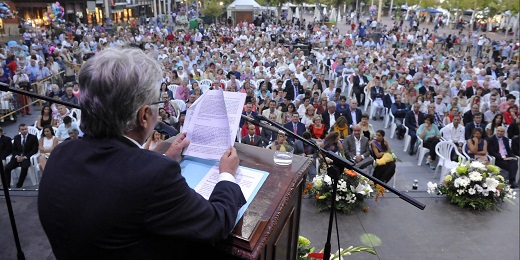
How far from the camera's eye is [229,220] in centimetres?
119

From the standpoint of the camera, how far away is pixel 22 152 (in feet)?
19.3

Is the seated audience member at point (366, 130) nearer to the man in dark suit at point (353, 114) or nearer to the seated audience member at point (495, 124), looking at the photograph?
the man in dark suit at point (353, 114)

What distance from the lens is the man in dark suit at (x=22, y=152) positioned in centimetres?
568

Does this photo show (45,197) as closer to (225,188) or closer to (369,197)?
(225,188)

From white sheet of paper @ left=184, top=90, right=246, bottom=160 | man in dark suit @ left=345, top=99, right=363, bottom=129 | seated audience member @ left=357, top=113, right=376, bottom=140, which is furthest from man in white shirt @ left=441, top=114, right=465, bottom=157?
white sheet of paper @ left=184, top=90, right=246, bottom=160

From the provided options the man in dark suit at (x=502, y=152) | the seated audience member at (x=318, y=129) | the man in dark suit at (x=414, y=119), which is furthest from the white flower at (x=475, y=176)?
the man in dark suit at (x=414, y=119)

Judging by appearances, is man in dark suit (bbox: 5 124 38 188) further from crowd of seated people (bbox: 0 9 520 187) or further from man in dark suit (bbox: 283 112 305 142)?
man in dark suit (bbox: 283 112 305 142)

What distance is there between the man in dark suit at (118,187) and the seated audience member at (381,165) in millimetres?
4939

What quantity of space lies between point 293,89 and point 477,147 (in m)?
4.52

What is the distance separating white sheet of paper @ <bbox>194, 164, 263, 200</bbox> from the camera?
55.0 inches

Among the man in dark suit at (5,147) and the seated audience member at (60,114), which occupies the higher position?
the seated audience member at (60,114)

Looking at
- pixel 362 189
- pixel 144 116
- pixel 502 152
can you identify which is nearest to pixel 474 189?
pixel 362 189

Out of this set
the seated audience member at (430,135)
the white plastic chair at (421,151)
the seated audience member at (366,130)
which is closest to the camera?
the seated audience member at (366,130)

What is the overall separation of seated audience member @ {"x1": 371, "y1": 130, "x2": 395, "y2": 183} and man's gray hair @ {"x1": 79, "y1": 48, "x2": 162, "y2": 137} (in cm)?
510
